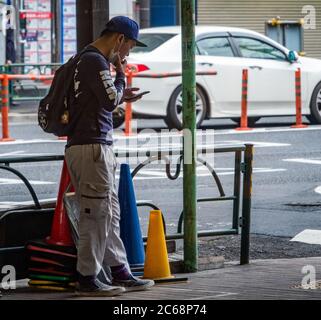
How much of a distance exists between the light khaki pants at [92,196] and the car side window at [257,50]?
1357cm

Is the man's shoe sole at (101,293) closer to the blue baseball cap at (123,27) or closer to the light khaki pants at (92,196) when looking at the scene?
→ the light khaki pants at (92,196)

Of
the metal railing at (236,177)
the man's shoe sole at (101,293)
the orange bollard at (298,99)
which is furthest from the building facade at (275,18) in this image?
the man's shoe sole at (101,293)

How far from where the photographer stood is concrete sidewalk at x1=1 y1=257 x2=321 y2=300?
783cm

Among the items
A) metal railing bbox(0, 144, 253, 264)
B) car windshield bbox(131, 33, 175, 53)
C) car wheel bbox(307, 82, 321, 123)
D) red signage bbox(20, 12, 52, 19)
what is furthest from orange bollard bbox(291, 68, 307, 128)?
metal railing bbox(0, 144, 253, 264)

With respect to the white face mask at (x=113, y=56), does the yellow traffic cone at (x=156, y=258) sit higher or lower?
lower

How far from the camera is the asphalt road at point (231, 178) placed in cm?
1235

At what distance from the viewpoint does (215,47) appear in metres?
21.1

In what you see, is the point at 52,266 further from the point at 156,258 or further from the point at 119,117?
the point at 119,117

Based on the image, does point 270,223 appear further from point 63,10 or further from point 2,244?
point 63,10

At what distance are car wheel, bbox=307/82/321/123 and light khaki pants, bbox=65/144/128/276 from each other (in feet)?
46.0

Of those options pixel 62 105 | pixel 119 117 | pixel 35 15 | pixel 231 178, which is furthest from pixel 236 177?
pixel 35 15

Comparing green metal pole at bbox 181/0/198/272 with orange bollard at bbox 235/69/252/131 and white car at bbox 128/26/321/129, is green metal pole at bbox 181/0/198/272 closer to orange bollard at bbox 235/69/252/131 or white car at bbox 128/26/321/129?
white car at bbox 128/26/321/129

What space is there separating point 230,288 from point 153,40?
12890 millimetres
